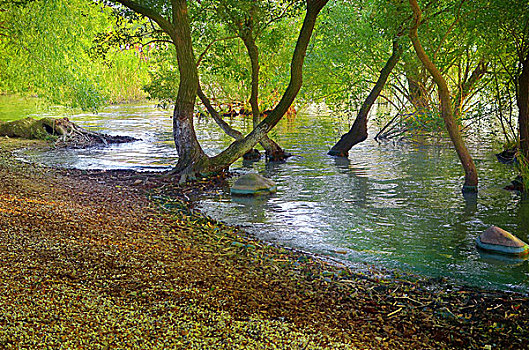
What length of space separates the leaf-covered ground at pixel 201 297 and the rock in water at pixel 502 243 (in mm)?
1810

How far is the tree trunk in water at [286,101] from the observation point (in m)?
12.2

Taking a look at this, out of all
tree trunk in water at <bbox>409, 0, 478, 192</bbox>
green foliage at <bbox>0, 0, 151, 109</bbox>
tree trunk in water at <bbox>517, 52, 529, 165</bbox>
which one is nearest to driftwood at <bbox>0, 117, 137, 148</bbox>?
green foliage at <bbox>0, 0, 151, 109</bbox>

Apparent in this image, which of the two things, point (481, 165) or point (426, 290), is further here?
point (481, 165)

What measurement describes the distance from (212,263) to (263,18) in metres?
10.6

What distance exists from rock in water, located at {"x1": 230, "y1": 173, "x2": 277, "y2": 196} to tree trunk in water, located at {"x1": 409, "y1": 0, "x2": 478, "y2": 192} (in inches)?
171

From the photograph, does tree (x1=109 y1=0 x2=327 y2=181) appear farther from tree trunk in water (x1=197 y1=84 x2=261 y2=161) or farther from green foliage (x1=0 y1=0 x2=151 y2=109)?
tree trunk in water (x1=197 y1=84 x2=261 y2=161)

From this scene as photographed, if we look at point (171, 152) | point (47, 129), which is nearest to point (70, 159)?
point (171, 152)

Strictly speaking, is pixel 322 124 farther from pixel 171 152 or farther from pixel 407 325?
pixel 407 325

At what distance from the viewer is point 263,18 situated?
15.6 m

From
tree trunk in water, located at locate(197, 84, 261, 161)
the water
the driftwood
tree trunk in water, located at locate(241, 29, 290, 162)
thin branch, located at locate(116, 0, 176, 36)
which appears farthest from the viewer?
the driftwood

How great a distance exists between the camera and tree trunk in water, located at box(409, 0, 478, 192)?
10.3 metres

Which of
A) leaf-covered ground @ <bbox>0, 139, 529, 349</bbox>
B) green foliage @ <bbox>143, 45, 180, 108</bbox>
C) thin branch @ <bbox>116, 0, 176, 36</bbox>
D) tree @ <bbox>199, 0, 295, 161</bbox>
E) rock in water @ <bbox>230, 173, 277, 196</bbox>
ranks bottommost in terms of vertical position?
leaf-covered ground @ <bbox>0, 139, 529, 349</bbox>

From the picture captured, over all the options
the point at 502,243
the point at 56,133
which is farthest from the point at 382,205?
the point at 56,133

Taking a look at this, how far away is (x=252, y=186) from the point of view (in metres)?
12.4
